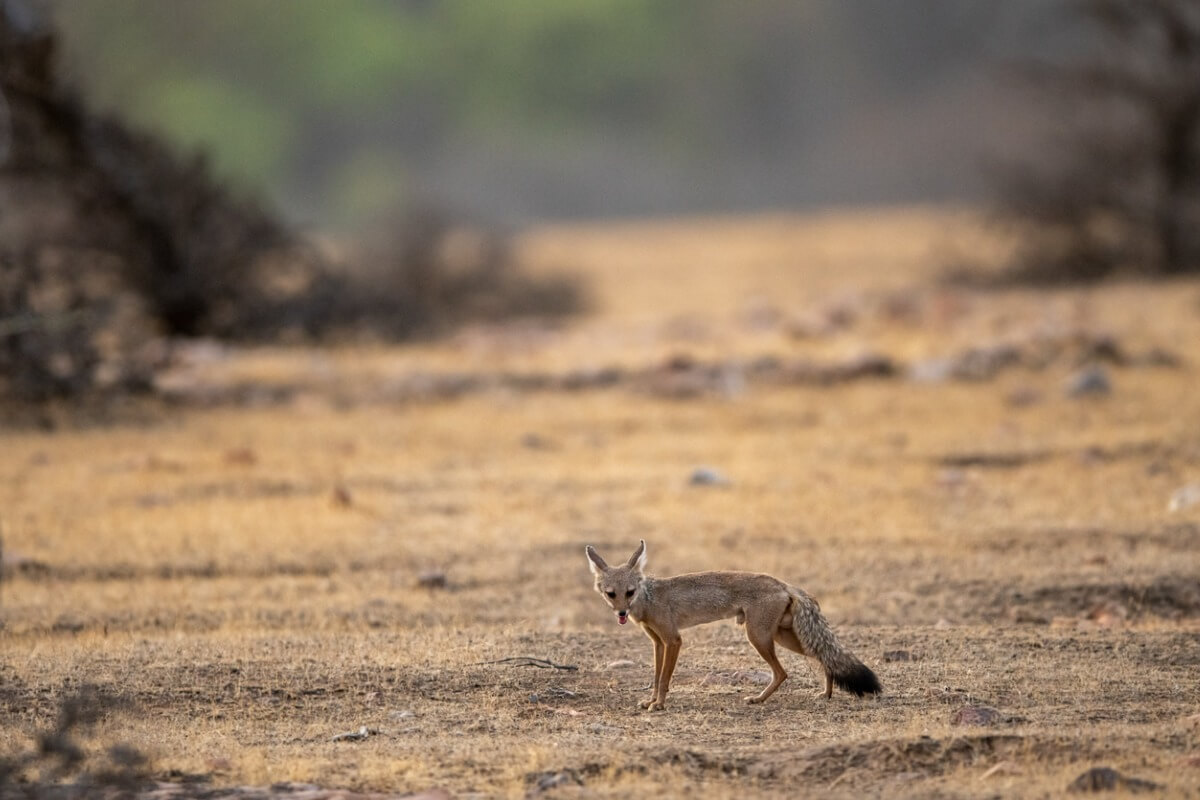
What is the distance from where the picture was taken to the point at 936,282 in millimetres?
25375

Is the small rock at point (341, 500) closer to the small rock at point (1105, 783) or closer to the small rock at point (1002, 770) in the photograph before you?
the small rock at point (1002, 770)

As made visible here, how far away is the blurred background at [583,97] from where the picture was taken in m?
62.5

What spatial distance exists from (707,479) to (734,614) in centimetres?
535

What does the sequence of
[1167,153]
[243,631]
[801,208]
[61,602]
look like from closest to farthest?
1. [243,631]
2. [61,602]
3. [1167,153]
4. [801,208]

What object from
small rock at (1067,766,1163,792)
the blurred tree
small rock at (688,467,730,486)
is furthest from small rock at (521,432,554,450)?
the blurred tree

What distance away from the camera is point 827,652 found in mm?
6934

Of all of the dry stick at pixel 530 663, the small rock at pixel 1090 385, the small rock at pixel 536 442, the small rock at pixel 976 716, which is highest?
the small rock at pixel 1090 385

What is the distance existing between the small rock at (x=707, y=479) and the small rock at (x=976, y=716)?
5802 mm

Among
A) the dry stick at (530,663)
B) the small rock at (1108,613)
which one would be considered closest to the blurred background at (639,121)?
the small rock at (1108,613)

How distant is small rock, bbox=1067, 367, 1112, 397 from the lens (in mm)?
14938

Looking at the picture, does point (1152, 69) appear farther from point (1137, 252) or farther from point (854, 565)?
point (854, 565)

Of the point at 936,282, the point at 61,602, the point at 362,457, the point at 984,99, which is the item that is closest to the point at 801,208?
the point at 984,99

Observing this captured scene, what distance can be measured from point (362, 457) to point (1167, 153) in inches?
565

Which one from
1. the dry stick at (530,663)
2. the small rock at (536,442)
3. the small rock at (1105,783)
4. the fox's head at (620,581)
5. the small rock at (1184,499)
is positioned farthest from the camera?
the small rock at (536,442)
